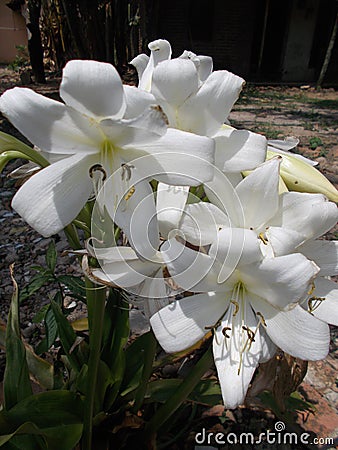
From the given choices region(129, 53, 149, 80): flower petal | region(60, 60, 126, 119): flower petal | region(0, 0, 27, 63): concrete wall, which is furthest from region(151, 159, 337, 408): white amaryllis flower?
region(0, 0, 27, 63): concrete wall

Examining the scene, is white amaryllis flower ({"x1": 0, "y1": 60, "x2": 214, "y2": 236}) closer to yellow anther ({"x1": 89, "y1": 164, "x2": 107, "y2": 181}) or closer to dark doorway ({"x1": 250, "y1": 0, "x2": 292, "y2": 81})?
yellow anther ({"x1": 89, "y1": 164, "x2": 107, "y2": 181})

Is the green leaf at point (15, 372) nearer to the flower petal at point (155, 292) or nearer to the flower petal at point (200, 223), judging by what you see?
the flower petal at point (155, 292)

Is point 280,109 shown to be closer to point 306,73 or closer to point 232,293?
point 306,73

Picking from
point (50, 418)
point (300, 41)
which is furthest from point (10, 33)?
point (50, 418)

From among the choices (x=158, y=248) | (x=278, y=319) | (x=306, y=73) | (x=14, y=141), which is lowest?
(x=306, y=73)

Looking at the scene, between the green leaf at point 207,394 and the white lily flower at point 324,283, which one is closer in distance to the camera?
the white lily flower at point 324,283

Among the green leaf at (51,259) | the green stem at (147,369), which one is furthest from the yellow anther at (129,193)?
the green leaf at (51,259)

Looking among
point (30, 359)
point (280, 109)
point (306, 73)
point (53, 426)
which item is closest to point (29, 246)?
point (30, 359)
